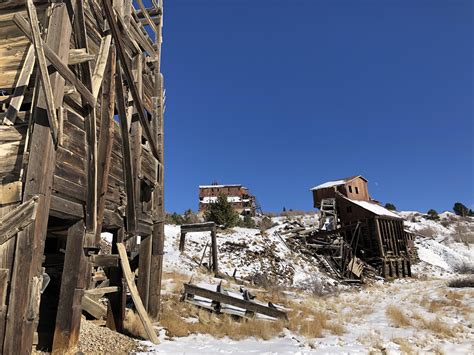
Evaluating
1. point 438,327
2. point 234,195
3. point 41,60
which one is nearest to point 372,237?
point 438,327

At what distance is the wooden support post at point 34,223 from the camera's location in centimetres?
446

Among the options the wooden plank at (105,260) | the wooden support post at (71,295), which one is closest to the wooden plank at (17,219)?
the wooden support post at (71,295)

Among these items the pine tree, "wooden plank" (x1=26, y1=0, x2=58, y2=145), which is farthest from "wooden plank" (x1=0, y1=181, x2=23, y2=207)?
the pine tree

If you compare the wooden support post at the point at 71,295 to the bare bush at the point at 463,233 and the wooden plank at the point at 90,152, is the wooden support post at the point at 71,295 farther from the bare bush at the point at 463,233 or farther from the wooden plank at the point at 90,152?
the bare bush at the point at 463,233

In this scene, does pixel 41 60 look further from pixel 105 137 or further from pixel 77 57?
pixel 105 137

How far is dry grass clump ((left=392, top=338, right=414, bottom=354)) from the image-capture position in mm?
7624

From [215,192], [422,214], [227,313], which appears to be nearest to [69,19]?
[227,313]

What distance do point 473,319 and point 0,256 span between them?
13058 millimetres

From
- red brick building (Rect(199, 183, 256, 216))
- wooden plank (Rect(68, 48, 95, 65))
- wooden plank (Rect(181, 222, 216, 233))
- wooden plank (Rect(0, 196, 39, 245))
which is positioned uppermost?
red brick building (Rect(199, 183, 256, 216))

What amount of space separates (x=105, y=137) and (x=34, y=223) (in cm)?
257

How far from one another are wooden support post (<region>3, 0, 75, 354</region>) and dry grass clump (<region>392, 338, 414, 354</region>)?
285 inches

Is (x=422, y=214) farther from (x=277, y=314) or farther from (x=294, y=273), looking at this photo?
(x=277, y=314)

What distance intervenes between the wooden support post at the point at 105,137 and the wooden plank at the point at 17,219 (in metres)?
1.81

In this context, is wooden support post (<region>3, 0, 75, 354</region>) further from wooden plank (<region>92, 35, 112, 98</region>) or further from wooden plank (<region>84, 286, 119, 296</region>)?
wooden plank (<region>84, 286, 119, 296</region>)
